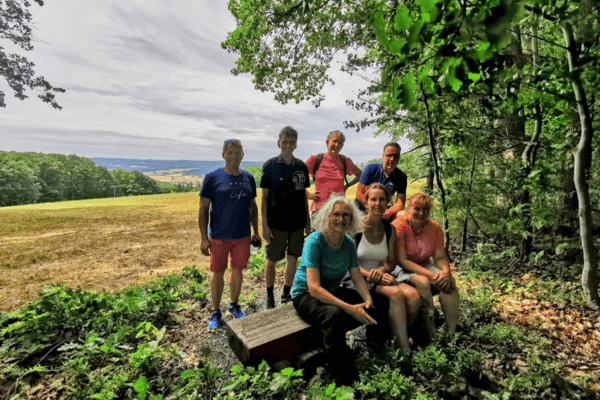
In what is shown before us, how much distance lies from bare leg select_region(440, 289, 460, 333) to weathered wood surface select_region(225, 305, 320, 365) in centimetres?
152

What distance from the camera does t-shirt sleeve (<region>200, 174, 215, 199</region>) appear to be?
367cm

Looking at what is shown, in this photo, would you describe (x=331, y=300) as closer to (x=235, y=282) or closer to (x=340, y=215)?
(x=340, y=215)

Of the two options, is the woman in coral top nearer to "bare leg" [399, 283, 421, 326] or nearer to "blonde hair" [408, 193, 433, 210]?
"blonde hair" [408, 193, 433, 210]

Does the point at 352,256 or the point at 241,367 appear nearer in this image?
the point at 241,367

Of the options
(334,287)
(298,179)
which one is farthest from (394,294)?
(298,179)

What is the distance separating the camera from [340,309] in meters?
2.74

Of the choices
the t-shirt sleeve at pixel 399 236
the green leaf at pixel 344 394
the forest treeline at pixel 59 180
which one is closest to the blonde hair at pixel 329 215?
the t-shirt sleeve at pixel 399 236

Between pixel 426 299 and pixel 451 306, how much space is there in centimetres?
38

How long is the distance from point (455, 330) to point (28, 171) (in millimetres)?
58198

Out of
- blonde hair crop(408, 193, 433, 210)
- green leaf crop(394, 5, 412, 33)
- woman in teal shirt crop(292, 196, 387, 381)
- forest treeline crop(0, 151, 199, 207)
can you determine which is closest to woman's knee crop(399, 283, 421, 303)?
woman in teal shirt crop(292, 196, 387, 381)

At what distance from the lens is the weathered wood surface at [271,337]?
2631mm

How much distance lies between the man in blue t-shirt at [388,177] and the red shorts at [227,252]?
174cm

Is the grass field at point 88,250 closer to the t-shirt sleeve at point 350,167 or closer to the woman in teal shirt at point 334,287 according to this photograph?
the t-shirt sleeve at point 350,167

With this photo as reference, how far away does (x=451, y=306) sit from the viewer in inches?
130
